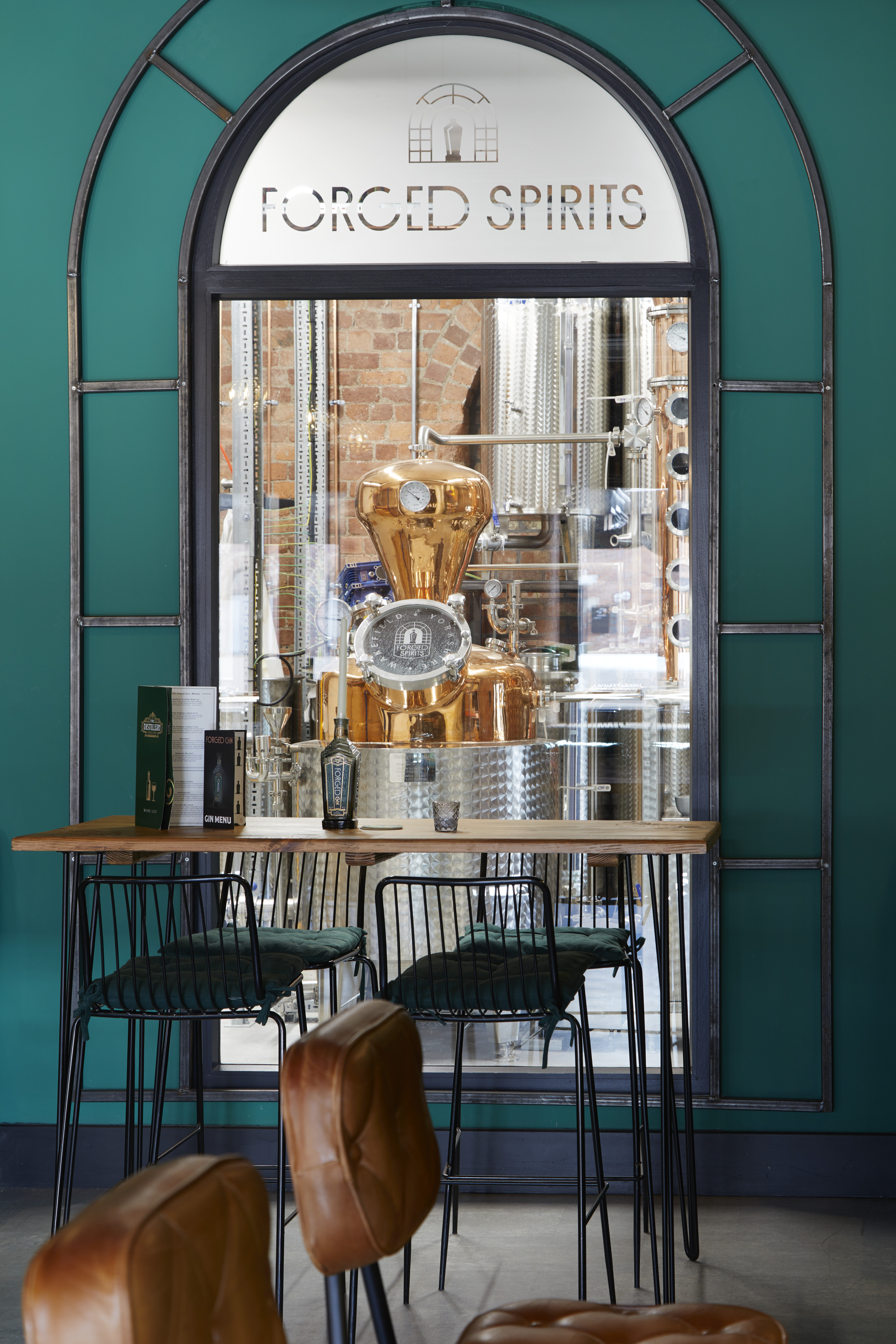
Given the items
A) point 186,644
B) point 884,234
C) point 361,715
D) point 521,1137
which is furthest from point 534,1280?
point 884,234

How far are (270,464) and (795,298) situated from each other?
161cm

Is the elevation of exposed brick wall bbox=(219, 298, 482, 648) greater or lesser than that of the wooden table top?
greater

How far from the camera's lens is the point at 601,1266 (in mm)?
3107

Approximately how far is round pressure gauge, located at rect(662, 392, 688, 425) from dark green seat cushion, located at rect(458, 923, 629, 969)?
1.49 m

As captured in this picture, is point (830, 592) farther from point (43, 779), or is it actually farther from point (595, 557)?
point (43, 779)

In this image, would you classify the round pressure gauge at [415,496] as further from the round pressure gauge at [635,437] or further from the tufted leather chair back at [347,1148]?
the tufted leather chair back at [347,1148]

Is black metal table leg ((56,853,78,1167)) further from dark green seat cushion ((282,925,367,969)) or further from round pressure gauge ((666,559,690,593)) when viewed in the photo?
round pressure gauge ((666,559,690,593))

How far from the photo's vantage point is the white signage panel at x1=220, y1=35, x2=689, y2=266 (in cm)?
368

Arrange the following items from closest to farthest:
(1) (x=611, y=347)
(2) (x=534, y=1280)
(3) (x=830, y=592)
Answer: (2) (x=534, y=1280)
(3) (x=830, y=592)
(1) (x=611, y=347)

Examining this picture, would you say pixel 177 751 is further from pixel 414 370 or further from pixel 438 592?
pixel 414 370

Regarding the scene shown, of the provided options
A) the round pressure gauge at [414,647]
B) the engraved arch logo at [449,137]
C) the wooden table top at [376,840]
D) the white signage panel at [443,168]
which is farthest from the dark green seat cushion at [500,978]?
the engraved arch logo at [449,137]

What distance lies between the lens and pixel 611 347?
3.81 metres

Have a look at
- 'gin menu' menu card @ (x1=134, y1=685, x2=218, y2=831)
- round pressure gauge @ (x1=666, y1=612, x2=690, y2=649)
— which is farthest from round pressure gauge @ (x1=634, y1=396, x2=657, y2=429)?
'gin menu' menu card @ (x1=134, y1=685, x2=218, y2=831)

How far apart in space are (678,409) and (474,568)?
2.48 feet
